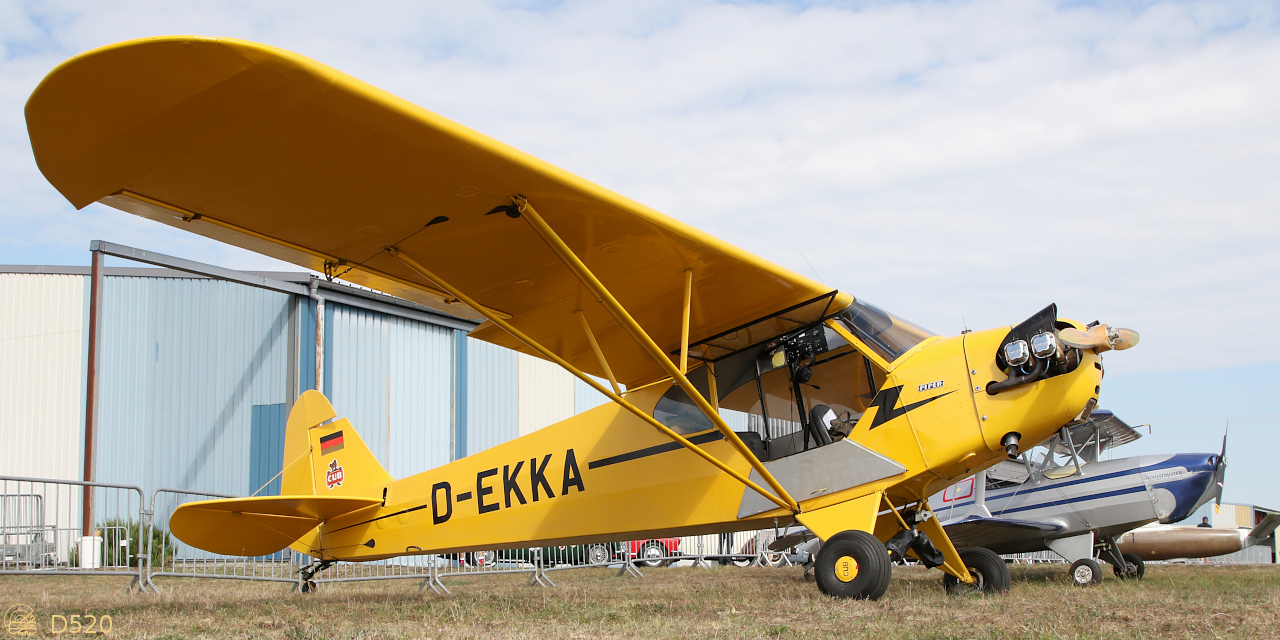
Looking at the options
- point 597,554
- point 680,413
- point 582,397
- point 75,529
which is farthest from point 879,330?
point 582,397

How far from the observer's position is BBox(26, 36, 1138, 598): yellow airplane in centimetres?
418

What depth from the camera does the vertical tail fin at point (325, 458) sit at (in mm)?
8898

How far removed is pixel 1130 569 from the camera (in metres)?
11.5

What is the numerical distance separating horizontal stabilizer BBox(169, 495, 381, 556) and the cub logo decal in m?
1.10

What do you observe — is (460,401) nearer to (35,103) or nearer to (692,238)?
(692,238)

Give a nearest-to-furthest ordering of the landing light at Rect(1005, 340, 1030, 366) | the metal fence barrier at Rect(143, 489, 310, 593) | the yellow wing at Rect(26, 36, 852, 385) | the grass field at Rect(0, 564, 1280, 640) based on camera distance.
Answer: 1. the yellow wing at Rect(26, 36, 852, 385)
2. the grass field at Rect(0, 564, 1280, 640)
3. the landing light at Rect(1005, 340, 1030, 366)
4. the metal fence barrier at Rect(143, 489, 310, 593)

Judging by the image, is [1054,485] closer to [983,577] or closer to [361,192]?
[983,577]

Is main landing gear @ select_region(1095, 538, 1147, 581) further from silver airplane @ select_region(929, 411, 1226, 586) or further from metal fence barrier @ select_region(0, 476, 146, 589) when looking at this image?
metal fence barrier @ select_region(0, 476, 146, 589)

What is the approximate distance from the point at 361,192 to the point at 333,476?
197 inches

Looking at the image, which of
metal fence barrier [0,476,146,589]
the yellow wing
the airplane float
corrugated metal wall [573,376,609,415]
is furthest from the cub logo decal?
corrugated metal wall [573,376,609,415]

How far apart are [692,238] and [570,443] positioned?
2.60 meters

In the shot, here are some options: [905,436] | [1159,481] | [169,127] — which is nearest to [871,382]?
[905,436]

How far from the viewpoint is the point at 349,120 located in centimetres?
425

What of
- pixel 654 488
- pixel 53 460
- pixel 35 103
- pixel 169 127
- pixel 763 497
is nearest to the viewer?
pixel 35 103
